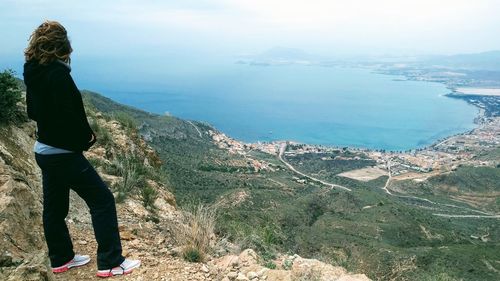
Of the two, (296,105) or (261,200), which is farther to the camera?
(296,105)

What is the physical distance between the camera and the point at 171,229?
4613 mm

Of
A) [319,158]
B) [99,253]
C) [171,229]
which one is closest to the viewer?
[99,253]

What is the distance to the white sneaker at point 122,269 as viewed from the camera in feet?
11.0

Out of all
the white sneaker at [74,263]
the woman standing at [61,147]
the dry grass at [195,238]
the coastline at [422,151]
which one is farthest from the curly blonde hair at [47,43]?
the coastline at [422,151]

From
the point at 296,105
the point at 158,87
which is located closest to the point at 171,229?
the point at 296,105

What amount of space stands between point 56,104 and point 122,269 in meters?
1.48

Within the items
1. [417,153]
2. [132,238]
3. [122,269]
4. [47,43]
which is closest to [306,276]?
[122,269]

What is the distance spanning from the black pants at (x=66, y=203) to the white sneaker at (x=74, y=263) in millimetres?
33

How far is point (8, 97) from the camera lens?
5.99 meters

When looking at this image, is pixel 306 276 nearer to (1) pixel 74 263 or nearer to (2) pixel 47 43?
(1) pixel 74 263

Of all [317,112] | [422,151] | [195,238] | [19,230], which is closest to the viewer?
[19,230]

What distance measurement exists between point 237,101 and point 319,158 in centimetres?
9311

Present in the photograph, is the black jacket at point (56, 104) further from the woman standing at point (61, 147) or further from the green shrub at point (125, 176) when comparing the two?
the green shrub at point (125, 176)

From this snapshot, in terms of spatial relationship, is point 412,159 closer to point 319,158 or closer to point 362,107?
point 319,158
